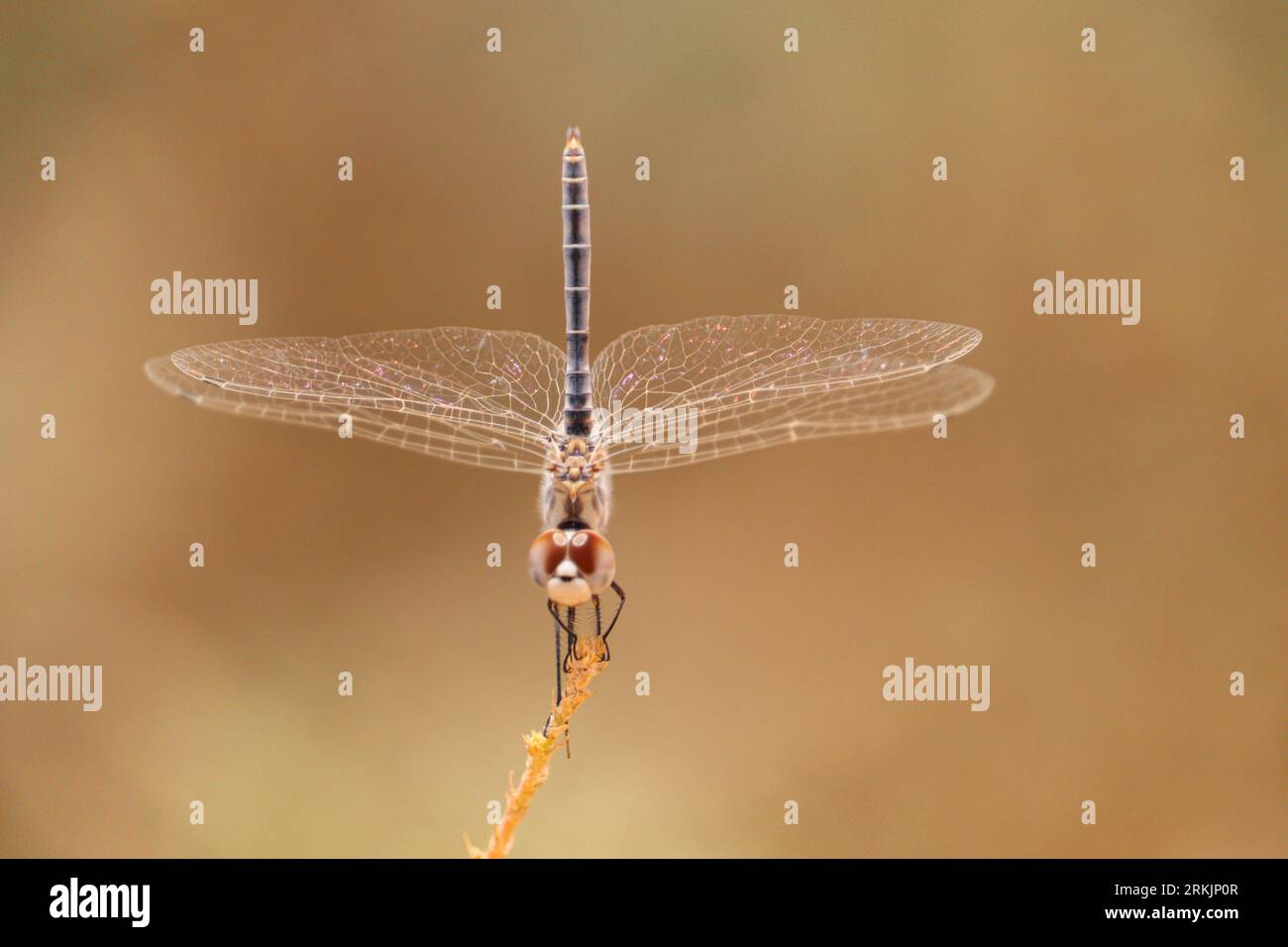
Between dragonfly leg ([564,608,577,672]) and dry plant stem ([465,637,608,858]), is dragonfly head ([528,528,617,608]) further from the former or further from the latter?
dry plant stem ([465,637,608,858])

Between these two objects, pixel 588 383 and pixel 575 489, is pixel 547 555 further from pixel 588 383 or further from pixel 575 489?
pixel 588 383

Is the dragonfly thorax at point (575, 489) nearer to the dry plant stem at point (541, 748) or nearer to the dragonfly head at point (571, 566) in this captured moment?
the dragonfly head at point (571, 566)

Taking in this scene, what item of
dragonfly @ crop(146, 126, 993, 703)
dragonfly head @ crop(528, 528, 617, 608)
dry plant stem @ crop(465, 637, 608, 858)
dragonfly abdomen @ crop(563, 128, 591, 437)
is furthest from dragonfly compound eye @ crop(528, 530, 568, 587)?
dragonfly abdomen @ crop(563, 128, 591, 437)

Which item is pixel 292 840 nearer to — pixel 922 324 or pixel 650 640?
pixel 650 640

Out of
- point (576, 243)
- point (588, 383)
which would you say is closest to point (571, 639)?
point (588, 383)

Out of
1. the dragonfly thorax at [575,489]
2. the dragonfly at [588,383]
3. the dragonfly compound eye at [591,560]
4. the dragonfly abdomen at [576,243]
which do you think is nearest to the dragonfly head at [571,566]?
the dragonfly compound eye at [591,560]

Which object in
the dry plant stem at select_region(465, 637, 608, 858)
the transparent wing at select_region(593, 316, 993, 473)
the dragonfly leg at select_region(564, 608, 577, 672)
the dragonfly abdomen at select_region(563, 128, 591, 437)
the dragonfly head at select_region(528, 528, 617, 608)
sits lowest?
the dry plant stem at select_region(465, 637, 608, 858)
